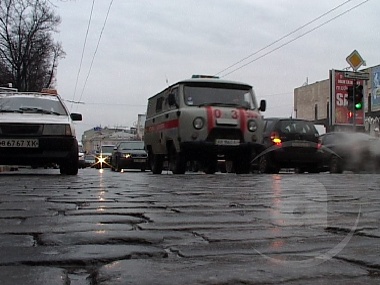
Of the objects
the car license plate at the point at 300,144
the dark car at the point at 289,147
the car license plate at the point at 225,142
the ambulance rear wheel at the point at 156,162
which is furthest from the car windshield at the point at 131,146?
the car license plate at the point at 225,142

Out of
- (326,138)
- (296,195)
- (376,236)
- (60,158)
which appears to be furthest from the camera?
(326,138)

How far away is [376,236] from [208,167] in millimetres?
9847

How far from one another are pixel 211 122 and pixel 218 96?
2.24 ft

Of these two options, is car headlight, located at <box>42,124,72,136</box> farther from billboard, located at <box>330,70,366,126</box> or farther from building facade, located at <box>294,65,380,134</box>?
billboard, located at <box>330,70,366,126</box>

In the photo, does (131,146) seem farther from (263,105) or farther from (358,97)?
(263,105)

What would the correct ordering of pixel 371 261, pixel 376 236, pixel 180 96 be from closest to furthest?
1. pixel 371 261
2. pixel 376 236
3. pixel 180 96

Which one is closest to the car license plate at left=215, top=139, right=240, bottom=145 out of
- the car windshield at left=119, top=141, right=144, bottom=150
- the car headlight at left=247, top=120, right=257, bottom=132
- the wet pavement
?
the car headlight at left=247, top=120, right=257, bottom=132

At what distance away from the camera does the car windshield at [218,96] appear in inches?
444

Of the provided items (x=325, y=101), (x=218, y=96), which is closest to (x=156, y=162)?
(x=218, y=96)

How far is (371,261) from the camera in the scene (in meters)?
2.37

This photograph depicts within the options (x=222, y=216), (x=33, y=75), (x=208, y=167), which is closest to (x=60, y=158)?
(x=208, y=167)

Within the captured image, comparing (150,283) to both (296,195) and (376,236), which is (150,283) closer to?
(376,236)

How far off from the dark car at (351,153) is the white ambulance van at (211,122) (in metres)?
3.74

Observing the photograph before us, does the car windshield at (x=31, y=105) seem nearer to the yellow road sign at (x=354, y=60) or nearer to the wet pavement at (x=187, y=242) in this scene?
the wet pavement at (x=187, y=242)
